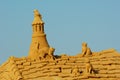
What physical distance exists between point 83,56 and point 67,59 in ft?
7.43

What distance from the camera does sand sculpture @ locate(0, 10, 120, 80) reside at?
105ft

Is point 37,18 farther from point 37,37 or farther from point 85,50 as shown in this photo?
point 85,50

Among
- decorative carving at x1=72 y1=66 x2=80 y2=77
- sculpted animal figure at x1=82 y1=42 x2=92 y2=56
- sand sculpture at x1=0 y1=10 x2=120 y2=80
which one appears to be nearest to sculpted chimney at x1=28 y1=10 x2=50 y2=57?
sand sculpture at x1=0 y1=10 x2=120 y2=80

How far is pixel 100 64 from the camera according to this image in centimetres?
3519

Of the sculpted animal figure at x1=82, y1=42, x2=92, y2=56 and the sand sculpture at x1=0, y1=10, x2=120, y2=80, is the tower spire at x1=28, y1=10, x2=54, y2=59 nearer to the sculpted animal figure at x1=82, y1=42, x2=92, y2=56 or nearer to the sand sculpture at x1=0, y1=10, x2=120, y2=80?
the sand sculpture at x1=0, y1=10, x2=120, y2=80

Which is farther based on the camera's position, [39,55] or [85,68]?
[39,55]

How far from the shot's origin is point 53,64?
1342 inches

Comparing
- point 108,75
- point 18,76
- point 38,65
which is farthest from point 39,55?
point 108,75

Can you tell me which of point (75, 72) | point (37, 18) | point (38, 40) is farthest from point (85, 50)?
point (75, 72)

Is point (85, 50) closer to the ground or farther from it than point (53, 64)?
farther from it

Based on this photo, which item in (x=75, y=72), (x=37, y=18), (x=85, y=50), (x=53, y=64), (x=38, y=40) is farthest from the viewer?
(x=85, y=50)

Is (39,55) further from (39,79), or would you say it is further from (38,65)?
(39,79)

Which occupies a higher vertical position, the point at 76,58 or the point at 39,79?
the point at 76,58

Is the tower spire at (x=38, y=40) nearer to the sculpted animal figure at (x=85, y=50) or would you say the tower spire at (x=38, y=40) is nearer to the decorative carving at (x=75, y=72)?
the sculpted animal figure at (x=85, y=50)
